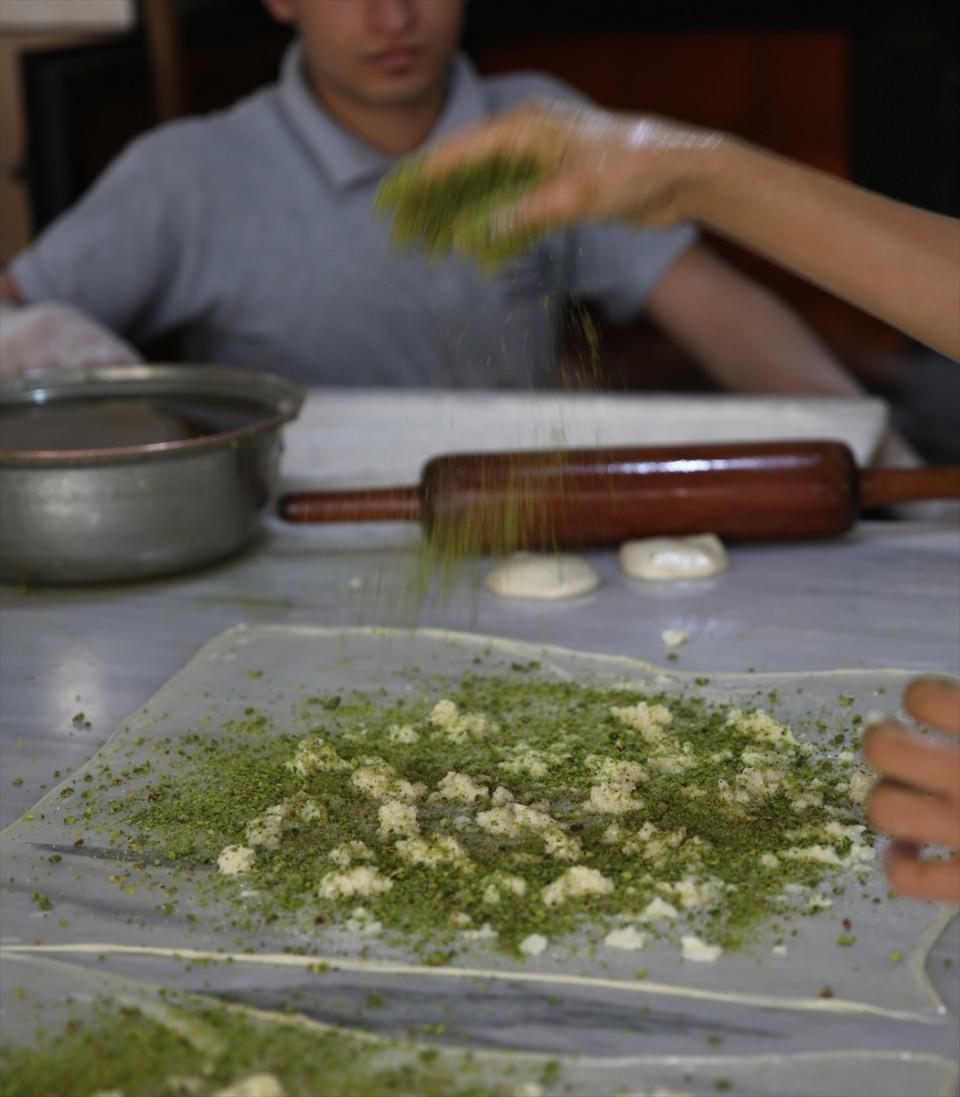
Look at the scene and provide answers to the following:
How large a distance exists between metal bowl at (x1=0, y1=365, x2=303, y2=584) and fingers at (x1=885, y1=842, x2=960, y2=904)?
76 cm

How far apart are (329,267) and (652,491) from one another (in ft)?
3.02

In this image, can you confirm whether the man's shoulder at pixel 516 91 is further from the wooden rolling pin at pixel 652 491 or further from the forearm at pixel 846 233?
the forearm at pixel 846 233

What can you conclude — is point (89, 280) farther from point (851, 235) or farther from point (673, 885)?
point (673, 885)

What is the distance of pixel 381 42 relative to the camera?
183 centimetres

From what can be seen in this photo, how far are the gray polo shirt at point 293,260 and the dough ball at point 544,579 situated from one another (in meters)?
0.72

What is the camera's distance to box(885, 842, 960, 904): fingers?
60 centimetres

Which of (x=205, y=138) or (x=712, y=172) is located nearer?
(x=712, y=172)

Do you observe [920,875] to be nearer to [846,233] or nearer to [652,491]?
[846,233]

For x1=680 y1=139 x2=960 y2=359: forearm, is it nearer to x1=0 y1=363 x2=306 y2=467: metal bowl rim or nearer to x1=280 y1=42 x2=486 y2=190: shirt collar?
x1=0 y1=363 x2=306 y2=467: metal bowl rim

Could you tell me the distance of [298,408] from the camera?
1302 mm

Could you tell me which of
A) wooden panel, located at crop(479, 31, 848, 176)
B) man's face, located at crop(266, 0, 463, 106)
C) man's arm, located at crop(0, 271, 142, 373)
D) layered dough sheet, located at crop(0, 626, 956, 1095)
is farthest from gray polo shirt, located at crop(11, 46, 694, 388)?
wooden panel, located at crop(479, 31, 848, 176)

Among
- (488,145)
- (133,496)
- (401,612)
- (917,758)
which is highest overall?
(488,145)

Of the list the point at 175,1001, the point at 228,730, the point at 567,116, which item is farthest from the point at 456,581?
the point at 175,1001

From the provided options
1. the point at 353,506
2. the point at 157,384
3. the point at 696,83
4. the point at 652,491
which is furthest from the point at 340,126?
the point at 696,83
